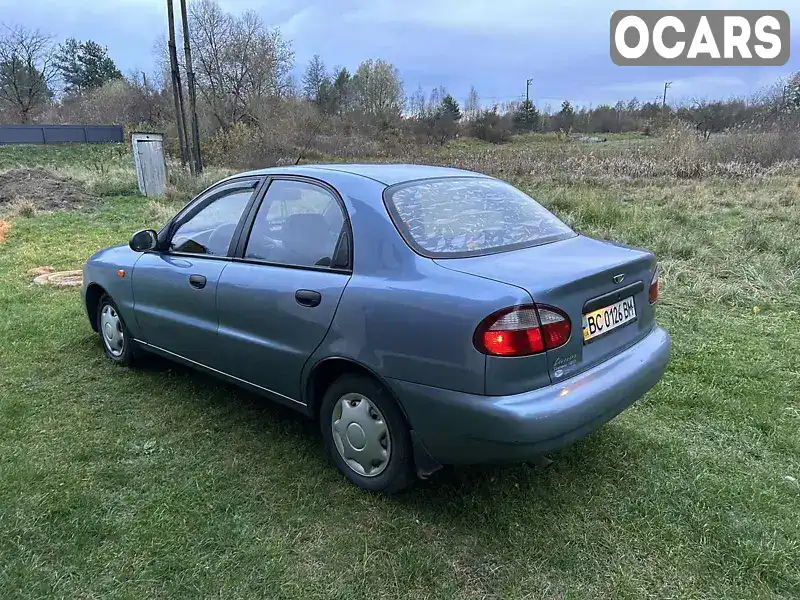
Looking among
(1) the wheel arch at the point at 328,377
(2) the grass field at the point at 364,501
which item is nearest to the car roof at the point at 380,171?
(1) the wheel arch at the point at 328,377

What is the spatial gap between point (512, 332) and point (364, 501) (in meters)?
1.17

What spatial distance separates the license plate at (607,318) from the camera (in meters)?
2.49

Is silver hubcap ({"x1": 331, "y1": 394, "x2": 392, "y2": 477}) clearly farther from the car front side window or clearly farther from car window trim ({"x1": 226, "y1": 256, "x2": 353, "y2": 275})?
the car front side window

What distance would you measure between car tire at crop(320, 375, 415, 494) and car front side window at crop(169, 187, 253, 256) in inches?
47.8

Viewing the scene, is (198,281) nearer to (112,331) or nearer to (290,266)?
(290,266)

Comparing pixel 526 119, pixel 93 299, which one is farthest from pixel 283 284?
pixel 526 119

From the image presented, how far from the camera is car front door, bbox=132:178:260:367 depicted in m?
3.44

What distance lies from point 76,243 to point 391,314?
9.00 metres

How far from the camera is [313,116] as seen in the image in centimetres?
3170

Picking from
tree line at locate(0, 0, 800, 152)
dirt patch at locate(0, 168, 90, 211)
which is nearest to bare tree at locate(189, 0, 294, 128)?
tree line at locate(0, 0, 800, 152)

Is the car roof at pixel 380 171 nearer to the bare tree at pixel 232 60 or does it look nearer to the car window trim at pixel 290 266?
the car window trim at pixel 290 266

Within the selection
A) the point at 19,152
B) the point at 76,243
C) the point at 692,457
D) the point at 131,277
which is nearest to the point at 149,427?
the point at 131,277

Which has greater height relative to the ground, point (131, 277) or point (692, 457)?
point (131, 277)

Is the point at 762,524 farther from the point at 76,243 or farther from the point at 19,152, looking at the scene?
the point at 19,152
